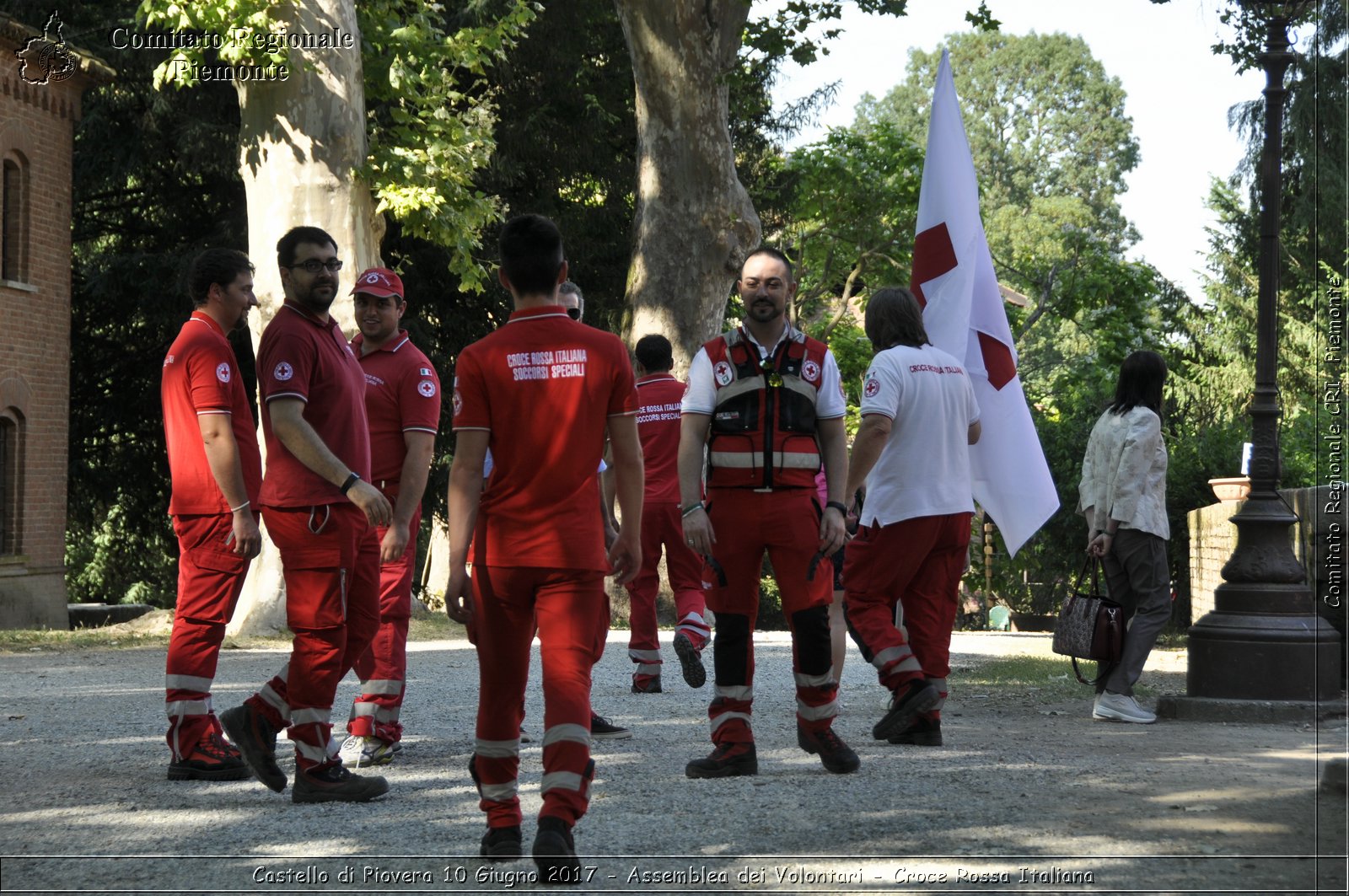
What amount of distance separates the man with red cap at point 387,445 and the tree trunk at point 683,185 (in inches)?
430

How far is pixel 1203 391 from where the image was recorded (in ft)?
94.0

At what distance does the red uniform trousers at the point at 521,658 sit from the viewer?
16.1 ft

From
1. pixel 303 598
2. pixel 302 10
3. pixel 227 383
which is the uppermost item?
pixel 302 10

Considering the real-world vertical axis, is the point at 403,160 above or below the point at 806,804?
above

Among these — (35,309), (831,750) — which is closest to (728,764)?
(831,750)

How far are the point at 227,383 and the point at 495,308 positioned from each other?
1806 centimetres

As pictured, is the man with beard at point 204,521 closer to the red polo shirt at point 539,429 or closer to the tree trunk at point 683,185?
the red polo shirt at point 539,429

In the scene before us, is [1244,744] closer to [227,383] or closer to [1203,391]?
[227,383]

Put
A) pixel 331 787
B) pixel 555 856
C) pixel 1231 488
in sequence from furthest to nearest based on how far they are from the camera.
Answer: pixel 1231 488, pixel 331 787, pixel 555 856

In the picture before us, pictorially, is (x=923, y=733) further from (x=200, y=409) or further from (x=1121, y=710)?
(x=200, y=409)

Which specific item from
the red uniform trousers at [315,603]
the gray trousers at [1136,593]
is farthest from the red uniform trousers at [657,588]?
the red uniform trousers at [315,603]

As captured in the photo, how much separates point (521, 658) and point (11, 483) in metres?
21.1

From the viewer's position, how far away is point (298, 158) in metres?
16.6

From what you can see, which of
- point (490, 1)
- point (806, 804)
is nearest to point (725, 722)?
point (806, 804)
